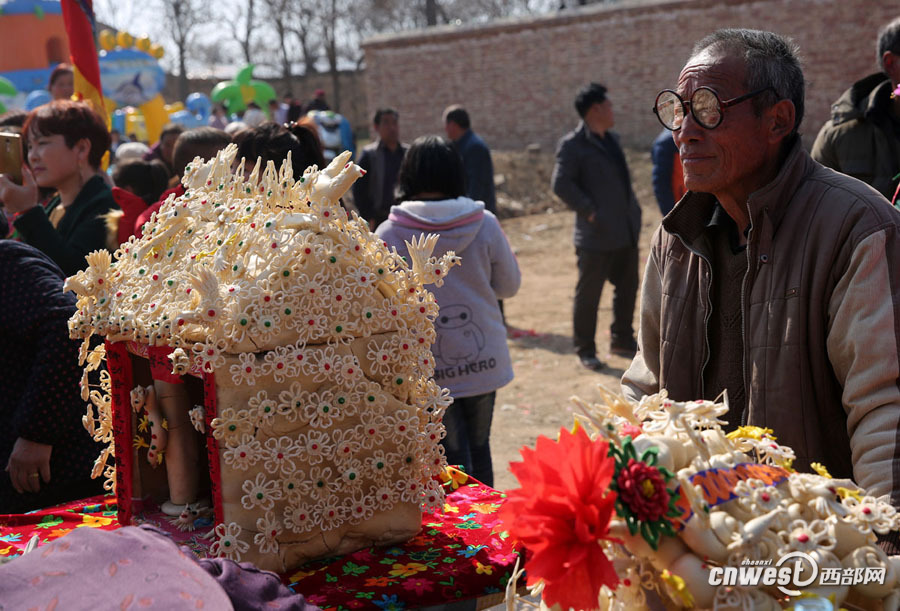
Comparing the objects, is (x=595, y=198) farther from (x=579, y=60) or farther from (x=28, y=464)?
(x=579, y=60)

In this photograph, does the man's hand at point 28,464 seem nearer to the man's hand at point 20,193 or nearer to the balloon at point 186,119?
the man's hand at point 20,193

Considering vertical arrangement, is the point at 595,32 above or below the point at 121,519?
above

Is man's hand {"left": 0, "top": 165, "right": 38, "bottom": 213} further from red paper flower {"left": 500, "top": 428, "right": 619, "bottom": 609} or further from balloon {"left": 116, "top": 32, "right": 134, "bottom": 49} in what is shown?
balloon {"left": 116, "top": 32, "right": 134, "bottom": 49}

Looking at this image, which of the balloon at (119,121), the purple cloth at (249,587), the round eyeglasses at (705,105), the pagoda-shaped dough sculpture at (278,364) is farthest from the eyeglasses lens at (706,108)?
the balloon at (119,121)

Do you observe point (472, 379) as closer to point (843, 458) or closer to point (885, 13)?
point (843, 458)

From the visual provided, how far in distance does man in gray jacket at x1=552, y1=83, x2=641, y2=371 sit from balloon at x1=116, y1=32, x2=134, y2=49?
49.9 ft

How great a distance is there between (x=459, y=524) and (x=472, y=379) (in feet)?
4.51

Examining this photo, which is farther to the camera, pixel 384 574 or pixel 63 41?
pixel 63 41

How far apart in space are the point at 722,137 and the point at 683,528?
39.2 inches

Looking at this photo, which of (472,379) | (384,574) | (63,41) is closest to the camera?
(384,574)

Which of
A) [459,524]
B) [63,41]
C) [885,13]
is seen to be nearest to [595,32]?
[885,13]

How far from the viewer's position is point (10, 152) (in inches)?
127

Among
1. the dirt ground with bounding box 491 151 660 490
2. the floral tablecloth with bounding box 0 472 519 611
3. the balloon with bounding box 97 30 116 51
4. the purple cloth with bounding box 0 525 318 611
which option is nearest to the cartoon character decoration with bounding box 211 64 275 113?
the balloon with bounding box 97 30 116 51

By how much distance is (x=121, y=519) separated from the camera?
2.49 m
